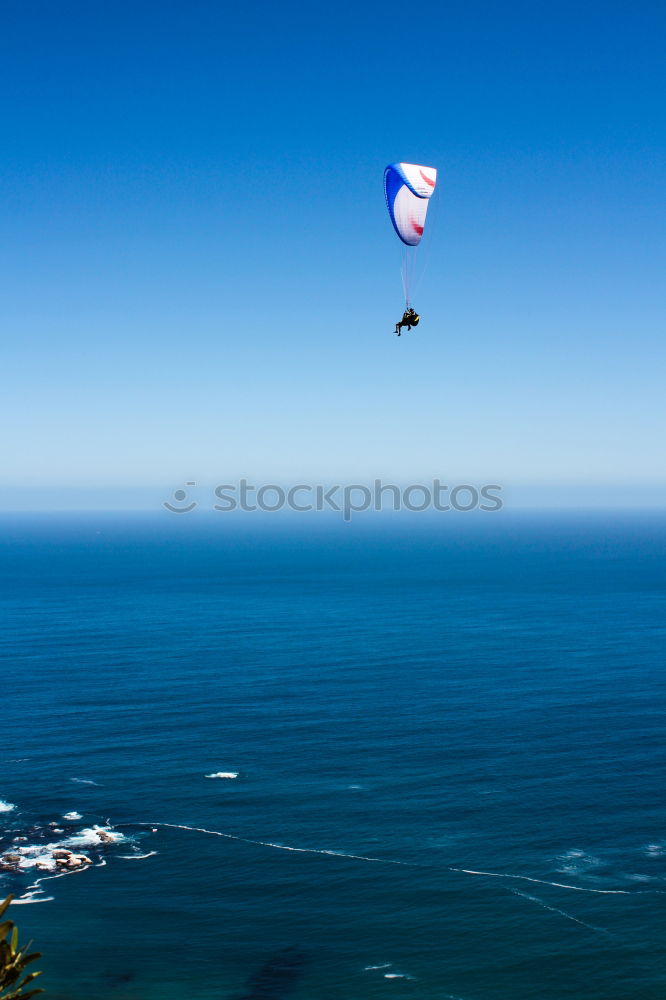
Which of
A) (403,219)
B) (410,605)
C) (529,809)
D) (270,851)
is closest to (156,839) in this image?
(270,851)

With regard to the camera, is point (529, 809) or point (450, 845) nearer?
point (450, 845)

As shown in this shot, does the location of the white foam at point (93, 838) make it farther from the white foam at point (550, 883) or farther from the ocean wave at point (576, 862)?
the ocean wave at point (576, 862)

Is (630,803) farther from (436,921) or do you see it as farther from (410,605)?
(410,605)

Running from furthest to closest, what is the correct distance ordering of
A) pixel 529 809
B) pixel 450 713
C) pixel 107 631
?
pixel 107 631, pixel 450 713, pixel 529 809

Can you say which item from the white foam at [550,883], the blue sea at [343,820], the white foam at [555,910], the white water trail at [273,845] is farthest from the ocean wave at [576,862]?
the white water trail at [273,845]

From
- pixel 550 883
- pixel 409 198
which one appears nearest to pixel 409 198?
pixel 409 198

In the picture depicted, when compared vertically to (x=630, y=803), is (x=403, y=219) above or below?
above
